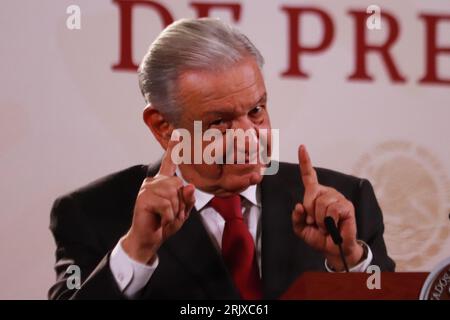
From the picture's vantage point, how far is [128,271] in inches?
107

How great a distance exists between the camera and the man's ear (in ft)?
9.41

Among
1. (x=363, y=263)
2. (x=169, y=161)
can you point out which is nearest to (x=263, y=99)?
(x=169, y=161)

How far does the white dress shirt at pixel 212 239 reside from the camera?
2717mm

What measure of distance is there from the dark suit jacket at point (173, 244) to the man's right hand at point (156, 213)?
9 centimetres

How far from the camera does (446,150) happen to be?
310 centimetres

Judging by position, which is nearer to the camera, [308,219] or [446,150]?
[308,219]

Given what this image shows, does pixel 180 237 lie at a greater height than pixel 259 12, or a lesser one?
lesser

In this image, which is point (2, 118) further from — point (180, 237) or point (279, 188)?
point (279, 188)

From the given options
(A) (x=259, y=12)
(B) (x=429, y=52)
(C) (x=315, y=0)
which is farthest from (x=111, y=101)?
(B) (x=429, y=52)

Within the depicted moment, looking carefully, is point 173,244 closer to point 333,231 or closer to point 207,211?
point 207,211

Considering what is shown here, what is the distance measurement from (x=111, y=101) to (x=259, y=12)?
56 centimetres

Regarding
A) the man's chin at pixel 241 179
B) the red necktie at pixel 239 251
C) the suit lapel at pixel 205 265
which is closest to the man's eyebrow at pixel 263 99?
the man's chin at pixel 241 179

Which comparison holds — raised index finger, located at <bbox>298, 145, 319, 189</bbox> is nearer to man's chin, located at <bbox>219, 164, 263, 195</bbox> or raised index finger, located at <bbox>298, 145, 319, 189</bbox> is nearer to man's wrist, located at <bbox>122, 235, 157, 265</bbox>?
man's chin, located at <bbox>219, 164, 263, 195</bbox>

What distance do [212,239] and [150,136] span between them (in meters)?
0.38
